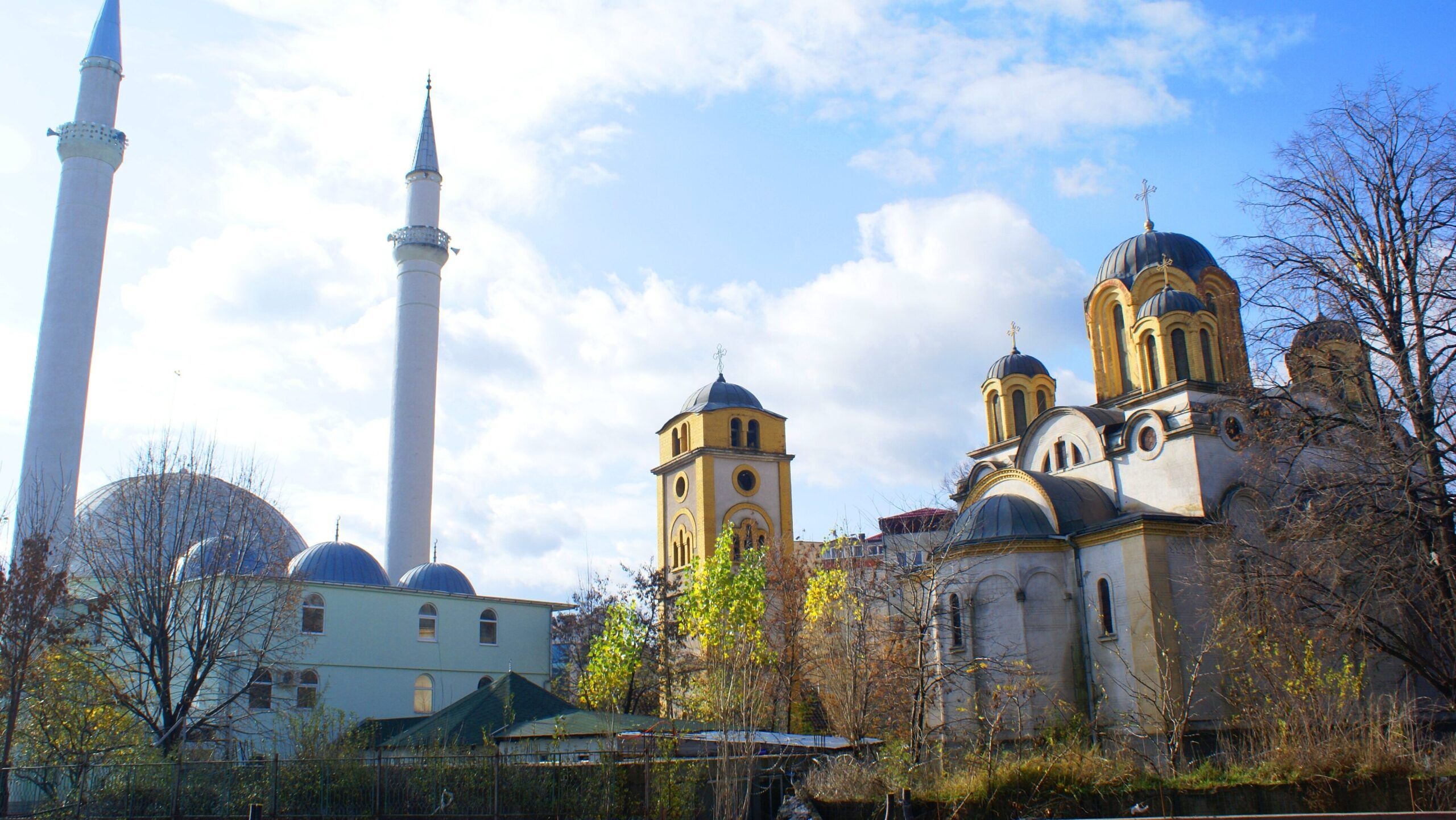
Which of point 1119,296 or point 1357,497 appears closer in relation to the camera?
point 1357,497

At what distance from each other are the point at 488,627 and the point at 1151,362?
19.4m

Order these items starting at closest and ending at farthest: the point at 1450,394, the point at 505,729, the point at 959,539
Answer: the point at 1450,394 → the point at 505,729 → the point at 959,539

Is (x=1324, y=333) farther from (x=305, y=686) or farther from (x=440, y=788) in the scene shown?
(x=305, y=686)

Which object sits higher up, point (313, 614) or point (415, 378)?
point (415, 378)

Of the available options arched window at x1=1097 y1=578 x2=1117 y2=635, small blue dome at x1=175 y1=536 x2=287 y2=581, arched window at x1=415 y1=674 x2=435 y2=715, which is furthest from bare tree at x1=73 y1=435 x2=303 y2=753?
arched window at x1=1097 y1=578 x2=1117 y2=635

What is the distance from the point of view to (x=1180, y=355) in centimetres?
2525

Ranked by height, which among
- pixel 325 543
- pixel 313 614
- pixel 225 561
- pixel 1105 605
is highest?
pixel 325 543

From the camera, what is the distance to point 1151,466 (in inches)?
960

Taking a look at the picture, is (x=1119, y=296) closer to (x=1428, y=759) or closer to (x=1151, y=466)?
(x=1151, y=466)

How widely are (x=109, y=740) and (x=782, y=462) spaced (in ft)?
72.3

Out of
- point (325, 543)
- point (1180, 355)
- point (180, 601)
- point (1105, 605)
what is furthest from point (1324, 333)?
point (325, 543)

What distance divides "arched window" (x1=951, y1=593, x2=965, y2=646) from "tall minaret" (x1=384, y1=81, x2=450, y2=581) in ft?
72.2

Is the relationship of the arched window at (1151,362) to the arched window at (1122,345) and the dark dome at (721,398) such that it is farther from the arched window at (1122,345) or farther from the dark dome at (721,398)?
the dark dome at (721,398)

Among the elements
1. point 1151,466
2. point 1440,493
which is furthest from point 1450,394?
point 1151,466
